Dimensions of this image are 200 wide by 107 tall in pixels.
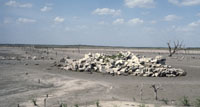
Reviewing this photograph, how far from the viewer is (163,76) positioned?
2067cm

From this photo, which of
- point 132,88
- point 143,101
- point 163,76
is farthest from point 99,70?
point 143,101

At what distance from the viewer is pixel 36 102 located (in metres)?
11.3

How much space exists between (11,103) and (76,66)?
13.9 metres

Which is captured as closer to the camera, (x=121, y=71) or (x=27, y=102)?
(x=27, y=102)

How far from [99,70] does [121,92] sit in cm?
961

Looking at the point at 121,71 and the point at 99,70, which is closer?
the point at 121,71

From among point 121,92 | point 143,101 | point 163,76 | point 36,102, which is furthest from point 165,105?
point 163,76

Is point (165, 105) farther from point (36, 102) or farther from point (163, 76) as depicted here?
point (163, 76)

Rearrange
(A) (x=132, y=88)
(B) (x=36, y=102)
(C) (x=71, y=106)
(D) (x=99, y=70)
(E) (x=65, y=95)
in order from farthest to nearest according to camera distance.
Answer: (D) (x=99, y=70) → (A) (x=132, y=88) → (E) (x=65, y=95) → (B) (x=36, y=102) → (C) (x=71, y=106)

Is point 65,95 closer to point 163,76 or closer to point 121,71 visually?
point 121,71

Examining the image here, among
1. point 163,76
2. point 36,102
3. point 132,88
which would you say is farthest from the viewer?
point 163,76

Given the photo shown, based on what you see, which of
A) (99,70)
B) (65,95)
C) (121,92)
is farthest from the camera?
(99,70)

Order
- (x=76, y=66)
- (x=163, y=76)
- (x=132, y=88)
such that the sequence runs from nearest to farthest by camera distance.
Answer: (x=132, y=88)
(x=163, y=76)
(x=76, y=66)

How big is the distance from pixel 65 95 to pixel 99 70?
10636 mm
